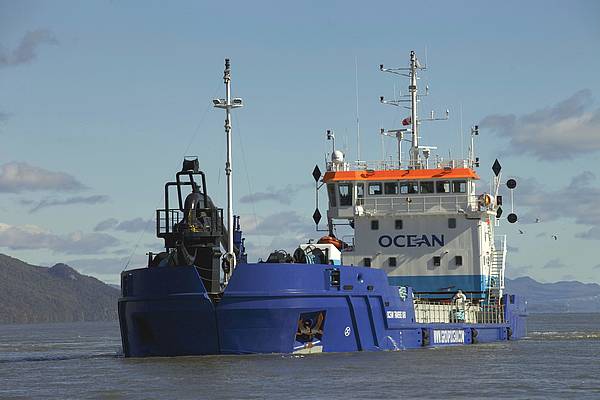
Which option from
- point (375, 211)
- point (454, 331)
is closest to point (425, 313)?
point (454, 331)

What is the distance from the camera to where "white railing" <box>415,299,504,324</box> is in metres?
40.4

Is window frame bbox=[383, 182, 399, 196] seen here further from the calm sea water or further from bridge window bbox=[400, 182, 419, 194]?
the calm sea water

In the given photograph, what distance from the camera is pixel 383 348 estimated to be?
36.5m

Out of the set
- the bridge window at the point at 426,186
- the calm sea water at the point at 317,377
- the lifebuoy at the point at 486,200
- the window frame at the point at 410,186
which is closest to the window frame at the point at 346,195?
the window frame at the point at 410,186

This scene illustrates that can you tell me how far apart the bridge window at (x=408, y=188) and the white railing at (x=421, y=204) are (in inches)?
7.9

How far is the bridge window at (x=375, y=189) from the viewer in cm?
4272

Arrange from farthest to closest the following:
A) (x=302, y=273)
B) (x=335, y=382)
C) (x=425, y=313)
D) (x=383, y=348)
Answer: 1. (x=425, y=313)
2. (x=383, y=348)
3. (x=302, y=273)
4. (x=335, y=382)

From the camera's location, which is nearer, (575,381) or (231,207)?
(575,381)

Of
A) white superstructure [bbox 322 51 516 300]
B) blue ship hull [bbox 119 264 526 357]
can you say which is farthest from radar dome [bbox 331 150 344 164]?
blue ship hull [bbox 119 264 526 357]

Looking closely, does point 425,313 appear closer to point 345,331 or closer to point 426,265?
point 426,265

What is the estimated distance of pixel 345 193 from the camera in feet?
141

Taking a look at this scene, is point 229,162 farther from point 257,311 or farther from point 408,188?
point 408,188

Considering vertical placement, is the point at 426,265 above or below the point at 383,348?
above

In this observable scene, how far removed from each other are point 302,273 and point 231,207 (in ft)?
8.87
